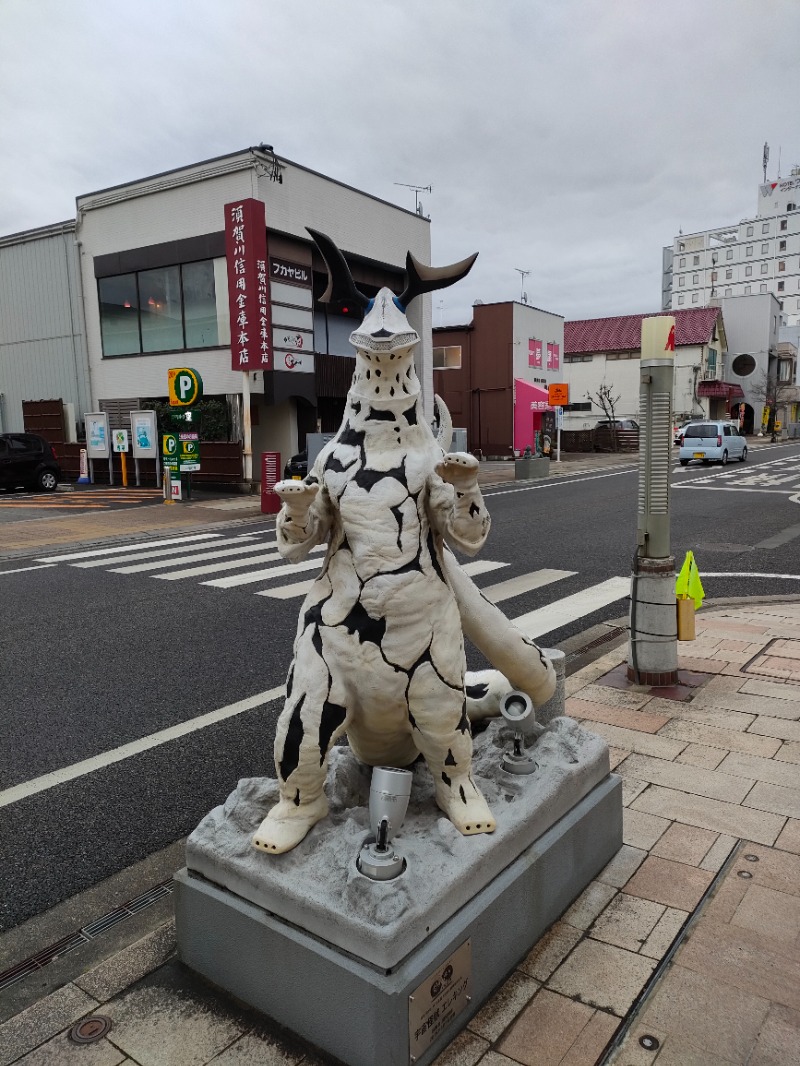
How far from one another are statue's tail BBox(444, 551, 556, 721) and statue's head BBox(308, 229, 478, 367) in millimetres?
793

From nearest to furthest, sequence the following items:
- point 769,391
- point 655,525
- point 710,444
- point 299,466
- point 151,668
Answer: point 655,525
point 151,668
point 299,466
point 710,444
point 769,391

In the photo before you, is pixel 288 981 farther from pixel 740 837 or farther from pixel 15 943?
pixel 740 837

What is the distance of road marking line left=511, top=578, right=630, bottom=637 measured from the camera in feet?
24.7

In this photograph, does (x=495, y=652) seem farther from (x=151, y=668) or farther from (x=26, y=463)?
(x=26, y=463)

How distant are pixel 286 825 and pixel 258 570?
26.3ft

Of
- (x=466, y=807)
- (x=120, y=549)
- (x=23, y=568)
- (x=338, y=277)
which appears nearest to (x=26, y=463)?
(x=120, y=549)

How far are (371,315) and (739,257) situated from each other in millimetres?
90071

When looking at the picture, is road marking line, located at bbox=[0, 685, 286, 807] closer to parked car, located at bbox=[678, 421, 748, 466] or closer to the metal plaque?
the metal plaque

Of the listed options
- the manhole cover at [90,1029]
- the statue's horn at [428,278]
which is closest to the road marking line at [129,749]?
the manhole cover at [90,1029]

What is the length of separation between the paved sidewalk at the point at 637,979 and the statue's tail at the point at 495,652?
0.85m

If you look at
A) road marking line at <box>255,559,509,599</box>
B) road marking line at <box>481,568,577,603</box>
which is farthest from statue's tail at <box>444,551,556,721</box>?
road marking line at <box>481,568,577,603</box>

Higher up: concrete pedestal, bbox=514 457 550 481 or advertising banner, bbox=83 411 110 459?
advertising banner, bbox=83 411 110 459

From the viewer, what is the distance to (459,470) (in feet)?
8.66

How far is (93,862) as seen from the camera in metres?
3.67
